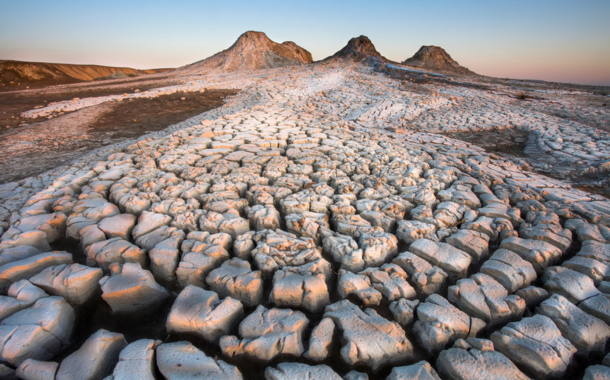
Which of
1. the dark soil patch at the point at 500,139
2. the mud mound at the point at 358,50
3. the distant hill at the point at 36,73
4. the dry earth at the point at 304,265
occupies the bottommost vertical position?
the dry earth at the point at 304,265

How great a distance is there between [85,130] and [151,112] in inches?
65.4

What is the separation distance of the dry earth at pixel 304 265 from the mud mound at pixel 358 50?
12.1 metres

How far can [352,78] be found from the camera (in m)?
9.80

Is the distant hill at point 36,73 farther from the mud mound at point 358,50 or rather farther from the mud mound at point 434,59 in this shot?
the mud mound at point 434,59

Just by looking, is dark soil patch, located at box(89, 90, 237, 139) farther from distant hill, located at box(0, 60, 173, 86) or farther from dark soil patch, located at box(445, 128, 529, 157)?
distant hill, located at box(0, 60, 173, 86)

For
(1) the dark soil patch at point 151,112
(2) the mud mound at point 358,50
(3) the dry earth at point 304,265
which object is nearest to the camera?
(3) the dry earth at point 304,265

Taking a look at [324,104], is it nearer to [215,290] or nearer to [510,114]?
[510,114]

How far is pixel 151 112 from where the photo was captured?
22.9 ft

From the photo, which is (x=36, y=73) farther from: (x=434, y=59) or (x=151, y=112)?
(x=434, y=59)

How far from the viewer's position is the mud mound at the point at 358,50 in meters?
14.1

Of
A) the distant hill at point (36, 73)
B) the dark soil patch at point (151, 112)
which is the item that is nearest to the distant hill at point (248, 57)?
the distant hill at point (36, 73)

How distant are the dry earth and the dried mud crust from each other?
1.18m

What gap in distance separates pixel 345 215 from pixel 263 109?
4006 millimetres

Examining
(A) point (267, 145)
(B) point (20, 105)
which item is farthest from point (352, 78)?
(B) point (20, 105)
